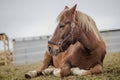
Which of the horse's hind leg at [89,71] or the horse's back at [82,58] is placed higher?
the horse's back at [82,58]

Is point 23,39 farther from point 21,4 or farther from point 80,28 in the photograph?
point 80,28

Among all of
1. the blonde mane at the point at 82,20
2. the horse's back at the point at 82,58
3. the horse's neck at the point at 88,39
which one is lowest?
the horse's back at the point at 82,58

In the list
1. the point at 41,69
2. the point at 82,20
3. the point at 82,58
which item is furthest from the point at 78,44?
the point at 41,69

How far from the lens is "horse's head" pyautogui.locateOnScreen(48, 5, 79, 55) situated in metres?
3.22

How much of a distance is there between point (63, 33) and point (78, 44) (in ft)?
1.69

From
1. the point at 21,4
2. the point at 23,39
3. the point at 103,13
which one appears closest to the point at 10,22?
the point at 21,4

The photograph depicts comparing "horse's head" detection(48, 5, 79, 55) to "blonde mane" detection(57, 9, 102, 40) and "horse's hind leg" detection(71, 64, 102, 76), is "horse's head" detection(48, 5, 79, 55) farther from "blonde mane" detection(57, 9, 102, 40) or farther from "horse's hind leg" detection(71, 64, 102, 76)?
"horse's hind leg" detection(71, 64, 102, 76)

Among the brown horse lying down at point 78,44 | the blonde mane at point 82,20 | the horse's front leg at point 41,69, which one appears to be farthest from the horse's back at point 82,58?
the horse's front leg at point 41,69

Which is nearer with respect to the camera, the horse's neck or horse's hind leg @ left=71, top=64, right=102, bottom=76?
horse's hind leg @ left=71, top=64, right=102, bottom=76

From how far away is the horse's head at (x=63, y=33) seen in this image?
3217 millimetres

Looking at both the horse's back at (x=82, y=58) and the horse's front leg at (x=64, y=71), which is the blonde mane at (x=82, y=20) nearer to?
the horse's back at (x=82, y=58)

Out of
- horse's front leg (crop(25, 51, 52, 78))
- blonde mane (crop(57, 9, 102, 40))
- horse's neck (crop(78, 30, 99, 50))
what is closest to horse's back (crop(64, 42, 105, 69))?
horse's neck (crop(78, 30, 99, 50))

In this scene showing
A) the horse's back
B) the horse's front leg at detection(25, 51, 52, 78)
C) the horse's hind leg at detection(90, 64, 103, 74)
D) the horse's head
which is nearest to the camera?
the horse's head

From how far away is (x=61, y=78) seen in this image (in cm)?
342
